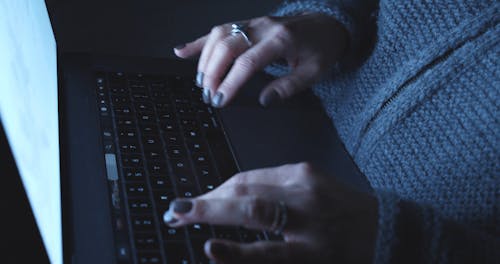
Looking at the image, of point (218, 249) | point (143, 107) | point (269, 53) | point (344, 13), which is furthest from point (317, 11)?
point (218, 249)

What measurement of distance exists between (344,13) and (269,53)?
0.16 m

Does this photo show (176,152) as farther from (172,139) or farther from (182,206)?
(182,206)

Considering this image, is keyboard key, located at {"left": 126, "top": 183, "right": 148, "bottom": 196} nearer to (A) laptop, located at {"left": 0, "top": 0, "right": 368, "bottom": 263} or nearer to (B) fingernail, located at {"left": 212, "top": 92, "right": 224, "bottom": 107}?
(A) laptop, located at {"left": 0, "top": 0, "right": 368, "bottom": 263}

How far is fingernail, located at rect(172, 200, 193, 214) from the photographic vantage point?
1.44ft

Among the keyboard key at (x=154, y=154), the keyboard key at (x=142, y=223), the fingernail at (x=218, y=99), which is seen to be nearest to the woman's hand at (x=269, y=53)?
the fingernail at (x=218, y=99)

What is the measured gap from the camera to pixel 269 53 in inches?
28.3

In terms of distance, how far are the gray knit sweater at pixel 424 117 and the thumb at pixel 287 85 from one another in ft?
0.25

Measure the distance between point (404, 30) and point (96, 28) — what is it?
19.8 inches

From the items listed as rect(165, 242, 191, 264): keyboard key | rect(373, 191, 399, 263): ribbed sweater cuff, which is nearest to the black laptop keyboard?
rect(165, 242, 191, 264): keyboard key

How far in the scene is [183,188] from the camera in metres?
0.58

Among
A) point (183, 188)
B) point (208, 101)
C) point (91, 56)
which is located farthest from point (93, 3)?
point (183, 188)

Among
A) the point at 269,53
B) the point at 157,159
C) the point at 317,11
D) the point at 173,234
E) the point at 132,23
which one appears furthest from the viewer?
the point at 132,23

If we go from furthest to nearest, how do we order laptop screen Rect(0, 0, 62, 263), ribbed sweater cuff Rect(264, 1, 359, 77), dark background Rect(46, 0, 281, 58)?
1. dark background Rect(46, 0, 281, 58)
2. ribbed sweater cuff Rect(264, 1, 359, 77)
3. laptop screen Rect(0, 0, 62, 263)

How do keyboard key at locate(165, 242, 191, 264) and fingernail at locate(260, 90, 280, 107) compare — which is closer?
keyboard key at locate(165, 242, 191, 264)
